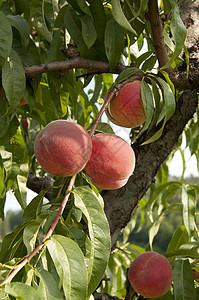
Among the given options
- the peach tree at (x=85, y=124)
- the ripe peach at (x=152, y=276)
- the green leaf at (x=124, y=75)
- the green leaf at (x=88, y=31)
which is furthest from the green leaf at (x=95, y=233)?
the ripe peach at (x=152, y=276)

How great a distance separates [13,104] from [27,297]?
40 centimetres

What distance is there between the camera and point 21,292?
1.43 feet

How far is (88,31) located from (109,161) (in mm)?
281

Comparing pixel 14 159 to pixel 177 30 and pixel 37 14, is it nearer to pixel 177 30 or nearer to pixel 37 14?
pixel 37 14

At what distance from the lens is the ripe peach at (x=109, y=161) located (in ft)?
2.10

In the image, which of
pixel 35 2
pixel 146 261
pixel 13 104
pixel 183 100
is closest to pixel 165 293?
pixel 146 261

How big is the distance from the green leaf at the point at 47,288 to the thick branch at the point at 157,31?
480 mm

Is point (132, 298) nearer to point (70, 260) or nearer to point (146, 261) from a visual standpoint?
point (146, 261)

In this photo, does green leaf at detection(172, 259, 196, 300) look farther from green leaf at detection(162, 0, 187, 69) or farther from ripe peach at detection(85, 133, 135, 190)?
green leaf at detection(162, 0, 187, 69)

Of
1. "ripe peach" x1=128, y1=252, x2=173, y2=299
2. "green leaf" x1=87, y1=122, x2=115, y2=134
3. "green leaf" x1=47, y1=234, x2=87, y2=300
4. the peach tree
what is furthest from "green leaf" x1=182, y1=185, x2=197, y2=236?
"green leaf" x1=47, y1=234, x2=87, y2=300

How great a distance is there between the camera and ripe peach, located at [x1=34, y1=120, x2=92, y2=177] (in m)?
0.60

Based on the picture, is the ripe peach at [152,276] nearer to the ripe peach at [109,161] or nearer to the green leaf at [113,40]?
the ripe peach at [109,161]

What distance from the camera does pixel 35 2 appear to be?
92 centimetres

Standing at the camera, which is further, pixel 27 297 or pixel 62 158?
pixel 62 158
